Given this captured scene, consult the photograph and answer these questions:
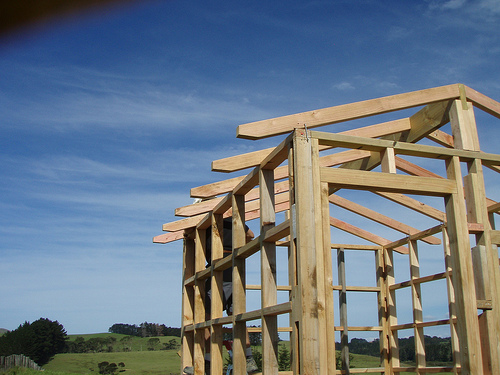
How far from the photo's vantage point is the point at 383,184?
160 inches

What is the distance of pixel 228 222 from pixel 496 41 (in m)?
4.74

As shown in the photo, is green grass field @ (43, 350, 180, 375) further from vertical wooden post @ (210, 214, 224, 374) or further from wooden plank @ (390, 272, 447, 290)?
vertical wooden post @ (210, 214, 224, 374)

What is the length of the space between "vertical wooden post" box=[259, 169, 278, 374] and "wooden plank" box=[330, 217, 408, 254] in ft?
15.6

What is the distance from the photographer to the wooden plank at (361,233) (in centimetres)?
905

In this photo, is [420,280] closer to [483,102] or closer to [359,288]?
[359,288]

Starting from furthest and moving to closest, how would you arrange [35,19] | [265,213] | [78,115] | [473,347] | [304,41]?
[78,115]
[304,41]
[265,213]
[473,347]
[35,19]

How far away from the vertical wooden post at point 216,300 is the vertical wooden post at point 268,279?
1527 mm

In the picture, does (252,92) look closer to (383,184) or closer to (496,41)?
(383,184)

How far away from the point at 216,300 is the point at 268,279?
1.66m

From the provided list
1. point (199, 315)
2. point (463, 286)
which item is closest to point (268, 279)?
point (463, 286)

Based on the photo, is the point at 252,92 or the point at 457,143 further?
the point at 252,92

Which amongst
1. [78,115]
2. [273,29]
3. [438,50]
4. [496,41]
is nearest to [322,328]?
[273,29]

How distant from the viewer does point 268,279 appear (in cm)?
423

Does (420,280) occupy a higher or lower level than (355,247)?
lower
